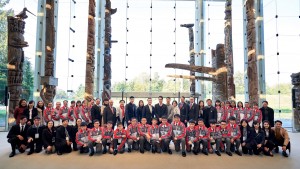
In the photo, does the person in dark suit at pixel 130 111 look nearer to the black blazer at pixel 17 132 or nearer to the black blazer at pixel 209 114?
the black blazer at pixel 209 114

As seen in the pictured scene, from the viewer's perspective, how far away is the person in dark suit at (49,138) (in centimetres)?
524

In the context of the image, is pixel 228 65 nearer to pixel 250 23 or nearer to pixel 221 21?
pixel 250 23

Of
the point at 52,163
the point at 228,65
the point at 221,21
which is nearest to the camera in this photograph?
the point at 52,163

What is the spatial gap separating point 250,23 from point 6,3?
9.76 metres

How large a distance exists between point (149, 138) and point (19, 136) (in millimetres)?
2977

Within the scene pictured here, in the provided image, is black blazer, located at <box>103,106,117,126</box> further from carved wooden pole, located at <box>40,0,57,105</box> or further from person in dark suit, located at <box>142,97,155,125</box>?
carved wooden pole, located at <box>40,0,57,105</box>

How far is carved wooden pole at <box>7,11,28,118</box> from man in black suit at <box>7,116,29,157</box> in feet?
7.17

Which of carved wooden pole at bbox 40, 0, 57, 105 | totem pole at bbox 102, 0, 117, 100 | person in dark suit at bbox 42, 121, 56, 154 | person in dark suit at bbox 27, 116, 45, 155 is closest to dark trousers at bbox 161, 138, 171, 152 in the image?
person in dark suit at bbox 42, 121, 56, 154

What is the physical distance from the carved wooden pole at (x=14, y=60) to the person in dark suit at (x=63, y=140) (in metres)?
2.86

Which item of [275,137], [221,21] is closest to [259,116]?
[275,137]

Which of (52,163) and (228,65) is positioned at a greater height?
(228,65)

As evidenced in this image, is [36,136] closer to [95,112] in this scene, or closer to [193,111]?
[95,112]

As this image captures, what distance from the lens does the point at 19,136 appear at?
17.1 ft

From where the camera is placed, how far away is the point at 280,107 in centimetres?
1045
